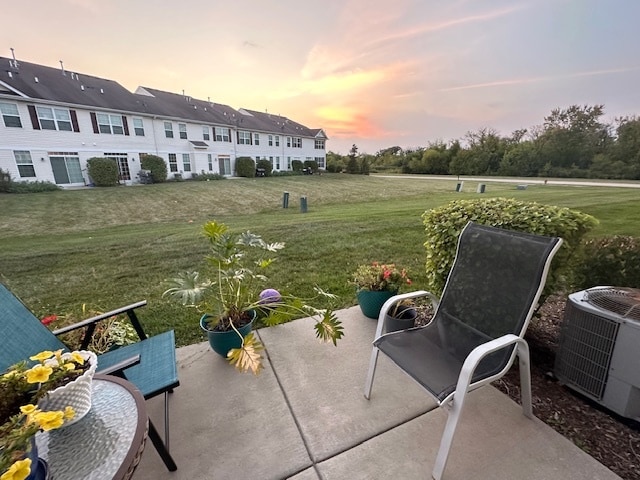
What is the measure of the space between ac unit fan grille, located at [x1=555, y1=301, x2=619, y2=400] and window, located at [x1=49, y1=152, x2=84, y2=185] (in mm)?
22407

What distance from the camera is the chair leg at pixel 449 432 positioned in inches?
54.7

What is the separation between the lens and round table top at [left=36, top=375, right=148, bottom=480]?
0.93 meters

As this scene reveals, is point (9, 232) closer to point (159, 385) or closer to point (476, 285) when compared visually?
point (159, 385)

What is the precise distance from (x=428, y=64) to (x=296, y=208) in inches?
261

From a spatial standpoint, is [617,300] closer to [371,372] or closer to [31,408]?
[371,372]

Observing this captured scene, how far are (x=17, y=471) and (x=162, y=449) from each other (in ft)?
3.11

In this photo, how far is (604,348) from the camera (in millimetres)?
1734

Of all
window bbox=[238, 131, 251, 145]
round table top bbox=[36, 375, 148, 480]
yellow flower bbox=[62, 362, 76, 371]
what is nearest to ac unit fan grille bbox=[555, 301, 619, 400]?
round table top bbox=[36, 375, 148, 480]

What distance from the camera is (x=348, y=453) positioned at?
162 cm

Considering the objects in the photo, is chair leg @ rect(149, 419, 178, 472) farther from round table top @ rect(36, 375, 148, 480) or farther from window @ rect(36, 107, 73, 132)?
window @ rect(36, 107, 73, 132)

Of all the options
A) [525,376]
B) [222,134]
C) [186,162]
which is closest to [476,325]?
[525,376]

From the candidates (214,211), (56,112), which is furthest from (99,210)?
(56,112)

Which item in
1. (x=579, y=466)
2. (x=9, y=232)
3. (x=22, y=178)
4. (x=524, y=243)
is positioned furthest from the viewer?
(x=22, y=178)

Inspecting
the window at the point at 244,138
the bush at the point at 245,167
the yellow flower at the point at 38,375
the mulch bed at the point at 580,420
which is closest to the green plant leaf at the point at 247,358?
the yellow flower at the point at 38,375
